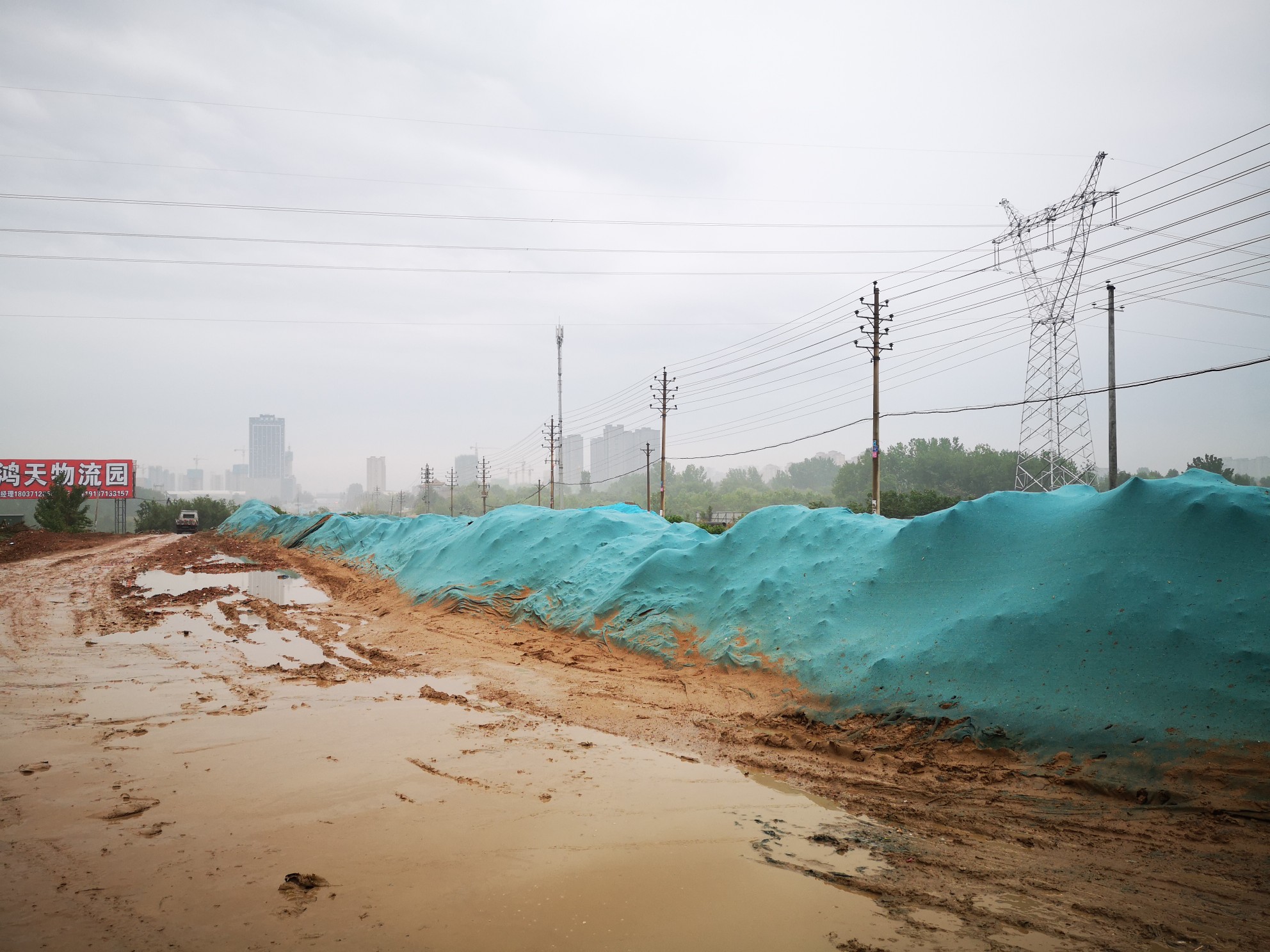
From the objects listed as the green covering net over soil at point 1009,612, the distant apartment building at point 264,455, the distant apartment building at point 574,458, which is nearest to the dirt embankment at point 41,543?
the green covering net over soil at point 1009,612

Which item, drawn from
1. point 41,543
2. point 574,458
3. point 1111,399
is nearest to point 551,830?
point 1111,399

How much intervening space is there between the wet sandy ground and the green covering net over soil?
52cm

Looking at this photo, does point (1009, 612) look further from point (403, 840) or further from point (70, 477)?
point (70, 477)

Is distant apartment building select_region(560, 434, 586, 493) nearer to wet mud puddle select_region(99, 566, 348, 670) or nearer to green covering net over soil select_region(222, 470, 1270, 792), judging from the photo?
wet mud puddle select_region(99, 566, 348, 670)

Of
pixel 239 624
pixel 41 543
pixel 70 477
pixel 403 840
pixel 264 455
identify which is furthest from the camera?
pixel 264 455

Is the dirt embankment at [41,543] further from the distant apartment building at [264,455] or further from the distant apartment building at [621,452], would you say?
the distant apartment building at [264,455]

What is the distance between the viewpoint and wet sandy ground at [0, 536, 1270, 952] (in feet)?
10.3

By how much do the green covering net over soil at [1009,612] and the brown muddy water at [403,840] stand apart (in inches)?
81.0

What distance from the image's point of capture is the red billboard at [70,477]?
→ 4400cm

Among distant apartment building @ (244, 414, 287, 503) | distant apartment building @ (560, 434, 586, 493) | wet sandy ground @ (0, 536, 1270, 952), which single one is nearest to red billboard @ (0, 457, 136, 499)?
wet sandy ground @ (0, 536, 1270, 952)

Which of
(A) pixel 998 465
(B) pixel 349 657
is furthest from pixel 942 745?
(A) pixel 998 465

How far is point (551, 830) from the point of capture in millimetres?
4125

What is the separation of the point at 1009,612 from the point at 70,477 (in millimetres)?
58198

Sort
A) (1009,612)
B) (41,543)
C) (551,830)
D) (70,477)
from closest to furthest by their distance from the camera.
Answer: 1. (551,830)
2. (1009,612)
3. (41,543)
4. (70,477)
